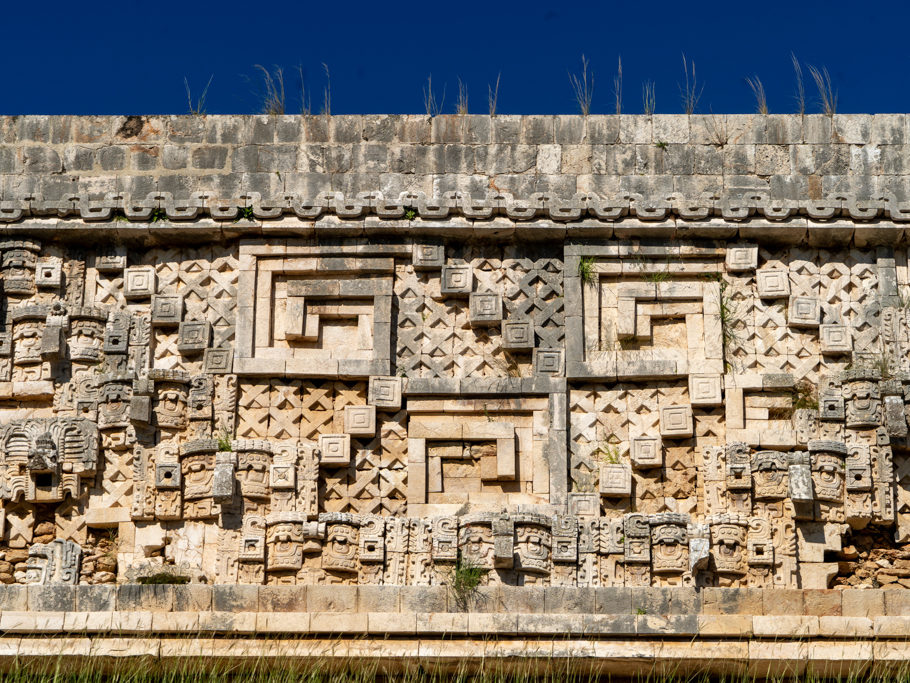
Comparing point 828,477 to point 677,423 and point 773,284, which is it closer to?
point 677,423

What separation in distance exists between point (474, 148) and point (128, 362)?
305 cm

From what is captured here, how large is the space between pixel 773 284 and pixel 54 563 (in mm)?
5595

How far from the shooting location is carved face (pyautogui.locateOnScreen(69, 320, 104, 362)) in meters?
13.3

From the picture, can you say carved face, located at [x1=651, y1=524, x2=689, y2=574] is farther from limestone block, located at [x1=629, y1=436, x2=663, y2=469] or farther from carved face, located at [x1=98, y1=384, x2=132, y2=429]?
carved face, located at [x1=98, y1=384, x2=132, y2=429]

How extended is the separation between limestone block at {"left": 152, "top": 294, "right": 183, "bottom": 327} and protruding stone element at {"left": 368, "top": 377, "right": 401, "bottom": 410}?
5.12ft

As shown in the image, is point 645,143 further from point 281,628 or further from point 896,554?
point 281,628

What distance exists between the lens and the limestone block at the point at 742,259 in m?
13.3

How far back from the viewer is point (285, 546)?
Result: 1251 centimetres

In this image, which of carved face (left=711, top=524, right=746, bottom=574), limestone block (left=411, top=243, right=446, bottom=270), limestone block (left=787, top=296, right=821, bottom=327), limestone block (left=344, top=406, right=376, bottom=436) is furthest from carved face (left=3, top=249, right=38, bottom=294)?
limestone block (left=787, top=296, right=821, bottom=327)

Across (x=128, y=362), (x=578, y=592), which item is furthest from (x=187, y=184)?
(x=578, y=592)

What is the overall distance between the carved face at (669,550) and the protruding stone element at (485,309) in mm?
1997

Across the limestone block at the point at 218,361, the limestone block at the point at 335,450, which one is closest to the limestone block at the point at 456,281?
the limestone block at the point at 335,450

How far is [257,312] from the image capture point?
43.6ft

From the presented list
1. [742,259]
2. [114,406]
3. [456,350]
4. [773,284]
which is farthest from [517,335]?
[114,406]
